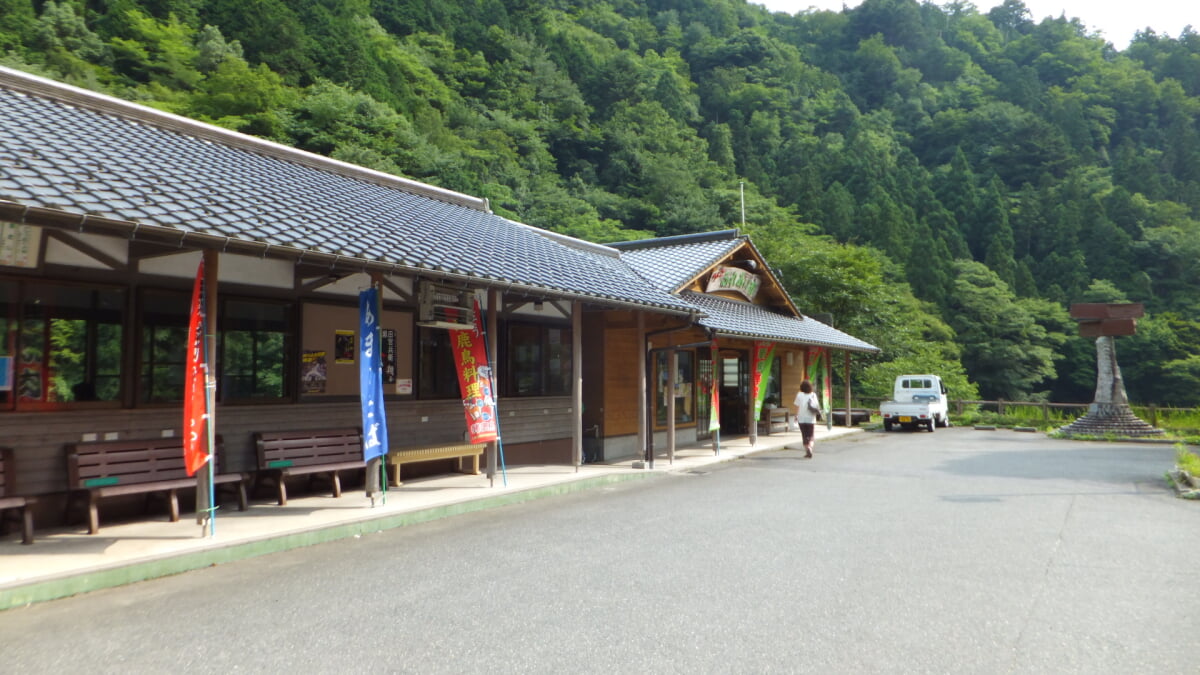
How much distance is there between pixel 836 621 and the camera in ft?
14.3

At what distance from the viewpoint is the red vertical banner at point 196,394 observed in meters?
6.05

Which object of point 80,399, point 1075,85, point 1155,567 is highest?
point 1075,85

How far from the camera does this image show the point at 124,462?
6703 millimetres

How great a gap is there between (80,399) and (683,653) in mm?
6184

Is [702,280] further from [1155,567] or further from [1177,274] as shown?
[1177,274]

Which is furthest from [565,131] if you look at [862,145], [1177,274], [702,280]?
[1177,274]

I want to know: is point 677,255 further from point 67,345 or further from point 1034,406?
point 1034,406

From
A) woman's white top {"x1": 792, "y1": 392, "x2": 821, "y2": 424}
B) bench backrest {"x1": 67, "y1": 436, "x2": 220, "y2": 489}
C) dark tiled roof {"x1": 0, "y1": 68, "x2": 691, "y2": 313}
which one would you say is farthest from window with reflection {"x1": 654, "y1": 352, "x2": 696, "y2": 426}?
bench backrest {"x1": 67, "y1": 436, "x2": 220, "y2": 489}

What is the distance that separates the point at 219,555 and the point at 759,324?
12.6 meters

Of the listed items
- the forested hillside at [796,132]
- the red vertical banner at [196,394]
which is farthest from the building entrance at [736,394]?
the forested hillside at [796,132]

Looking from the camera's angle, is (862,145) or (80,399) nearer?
(80,399)

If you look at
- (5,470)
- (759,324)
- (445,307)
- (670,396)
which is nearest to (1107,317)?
(759,324)

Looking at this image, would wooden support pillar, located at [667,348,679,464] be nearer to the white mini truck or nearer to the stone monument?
the white mini truck

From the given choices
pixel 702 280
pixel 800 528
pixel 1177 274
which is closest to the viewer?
pixel 800 528
